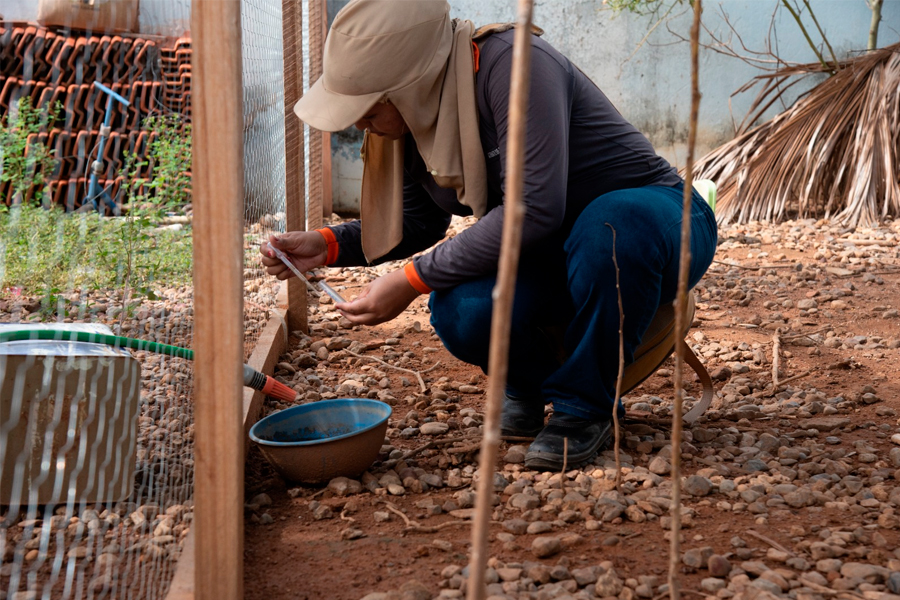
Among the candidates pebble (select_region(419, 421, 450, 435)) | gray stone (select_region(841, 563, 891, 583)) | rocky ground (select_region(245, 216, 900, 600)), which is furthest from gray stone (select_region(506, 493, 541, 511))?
gray stone (select_region(841, 563, 891, 583))

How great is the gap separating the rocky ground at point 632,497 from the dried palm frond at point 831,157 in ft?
9.22

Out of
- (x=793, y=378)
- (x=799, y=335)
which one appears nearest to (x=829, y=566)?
(x=793, y=378)

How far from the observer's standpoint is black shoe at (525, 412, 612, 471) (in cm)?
192

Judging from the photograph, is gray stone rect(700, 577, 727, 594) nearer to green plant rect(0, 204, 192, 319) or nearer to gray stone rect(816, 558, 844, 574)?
gray stone rect(816, 558, 844, 574)

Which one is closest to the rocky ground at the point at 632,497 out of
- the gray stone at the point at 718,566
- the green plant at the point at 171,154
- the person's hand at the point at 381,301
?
the gray stone at the point at 718,566

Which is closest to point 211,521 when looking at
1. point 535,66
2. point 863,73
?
point 535,66

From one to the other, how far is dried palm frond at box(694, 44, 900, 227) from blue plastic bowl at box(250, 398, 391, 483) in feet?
14.0

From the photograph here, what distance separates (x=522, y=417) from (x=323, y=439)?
64cm

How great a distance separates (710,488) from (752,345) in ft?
4.49

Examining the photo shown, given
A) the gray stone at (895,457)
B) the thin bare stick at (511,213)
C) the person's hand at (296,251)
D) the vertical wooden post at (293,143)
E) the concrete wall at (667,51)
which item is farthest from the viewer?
the concrete wall at (667,51)

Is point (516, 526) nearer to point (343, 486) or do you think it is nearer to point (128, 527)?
point (343, 486)

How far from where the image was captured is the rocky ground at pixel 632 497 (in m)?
1.44

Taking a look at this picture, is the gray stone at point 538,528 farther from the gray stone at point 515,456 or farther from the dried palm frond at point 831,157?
the dried palm frond at point 831,157

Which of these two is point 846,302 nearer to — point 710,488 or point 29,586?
point 710,488
